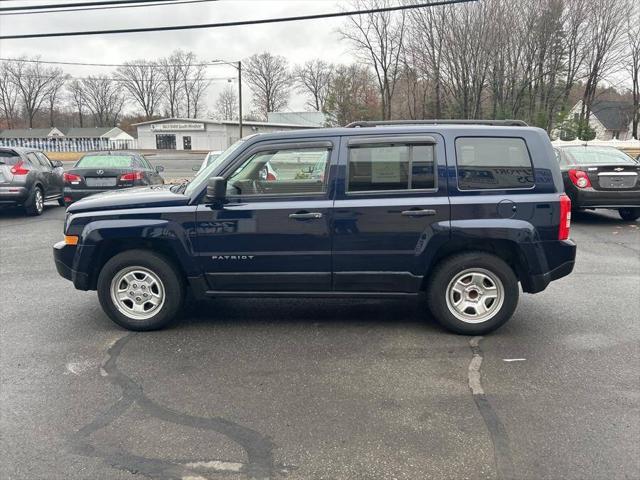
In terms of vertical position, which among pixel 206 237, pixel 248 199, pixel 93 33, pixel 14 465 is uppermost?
pixel 93 33

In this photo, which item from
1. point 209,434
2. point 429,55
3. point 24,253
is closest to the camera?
point 209,434

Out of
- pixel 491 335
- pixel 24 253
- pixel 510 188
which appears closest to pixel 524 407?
pixel 491 335

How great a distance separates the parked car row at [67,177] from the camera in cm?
1135

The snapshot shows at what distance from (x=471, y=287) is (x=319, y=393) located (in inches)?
72.2

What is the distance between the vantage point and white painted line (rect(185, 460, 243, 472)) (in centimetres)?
273

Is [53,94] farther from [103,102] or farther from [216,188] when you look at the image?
[216,188]

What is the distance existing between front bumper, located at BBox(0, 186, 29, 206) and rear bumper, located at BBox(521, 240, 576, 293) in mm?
11040

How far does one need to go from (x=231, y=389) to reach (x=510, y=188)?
2868mm

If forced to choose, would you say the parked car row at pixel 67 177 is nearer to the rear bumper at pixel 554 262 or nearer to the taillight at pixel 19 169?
the taillight at pixel 19 169

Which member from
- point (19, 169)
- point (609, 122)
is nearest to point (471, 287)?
point (19, 169)

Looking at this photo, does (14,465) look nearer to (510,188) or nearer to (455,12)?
(510,188)

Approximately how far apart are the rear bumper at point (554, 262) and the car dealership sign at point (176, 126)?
6061 cm

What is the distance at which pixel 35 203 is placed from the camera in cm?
1201

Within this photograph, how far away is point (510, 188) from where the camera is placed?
14.6ft
